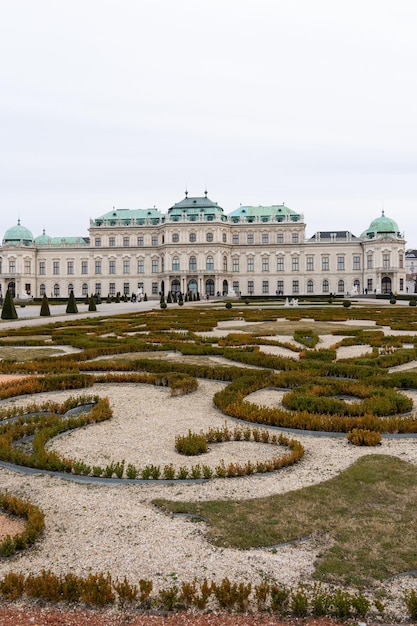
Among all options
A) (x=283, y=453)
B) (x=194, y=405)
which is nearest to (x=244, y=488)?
(x=283, y=453)

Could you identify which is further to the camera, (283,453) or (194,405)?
(194,405)

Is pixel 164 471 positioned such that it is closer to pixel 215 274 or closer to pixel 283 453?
pixel 283 453

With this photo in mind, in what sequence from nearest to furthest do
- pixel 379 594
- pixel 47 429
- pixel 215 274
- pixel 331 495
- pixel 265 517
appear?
pixel 379 594
pixel 265 517
pixel 331 495
pixel 47 429
pixel 215 274

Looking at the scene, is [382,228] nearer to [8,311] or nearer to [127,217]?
[127,217]

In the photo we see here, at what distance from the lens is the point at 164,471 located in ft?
16.5

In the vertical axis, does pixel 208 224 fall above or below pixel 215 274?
above

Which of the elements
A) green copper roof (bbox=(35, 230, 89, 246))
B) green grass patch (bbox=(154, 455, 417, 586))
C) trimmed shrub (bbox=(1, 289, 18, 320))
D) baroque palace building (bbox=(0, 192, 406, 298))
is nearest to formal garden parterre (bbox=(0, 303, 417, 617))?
green grass patch (bbox=(154, 455, 417, 586))

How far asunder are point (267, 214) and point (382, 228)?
656 inches

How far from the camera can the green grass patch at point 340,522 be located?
3484 millimetres

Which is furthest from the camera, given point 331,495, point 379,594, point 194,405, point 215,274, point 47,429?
point 215,274

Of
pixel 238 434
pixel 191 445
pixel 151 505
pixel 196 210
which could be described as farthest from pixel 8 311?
pixel 196 210

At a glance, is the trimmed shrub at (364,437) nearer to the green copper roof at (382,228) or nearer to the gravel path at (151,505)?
the gravel path at (151,505)

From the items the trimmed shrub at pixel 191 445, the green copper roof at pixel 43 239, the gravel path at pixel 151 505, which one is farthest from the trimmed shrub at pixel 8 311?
the green copper roof at pixel 43 239

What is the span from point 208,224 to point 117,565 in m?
70.5
